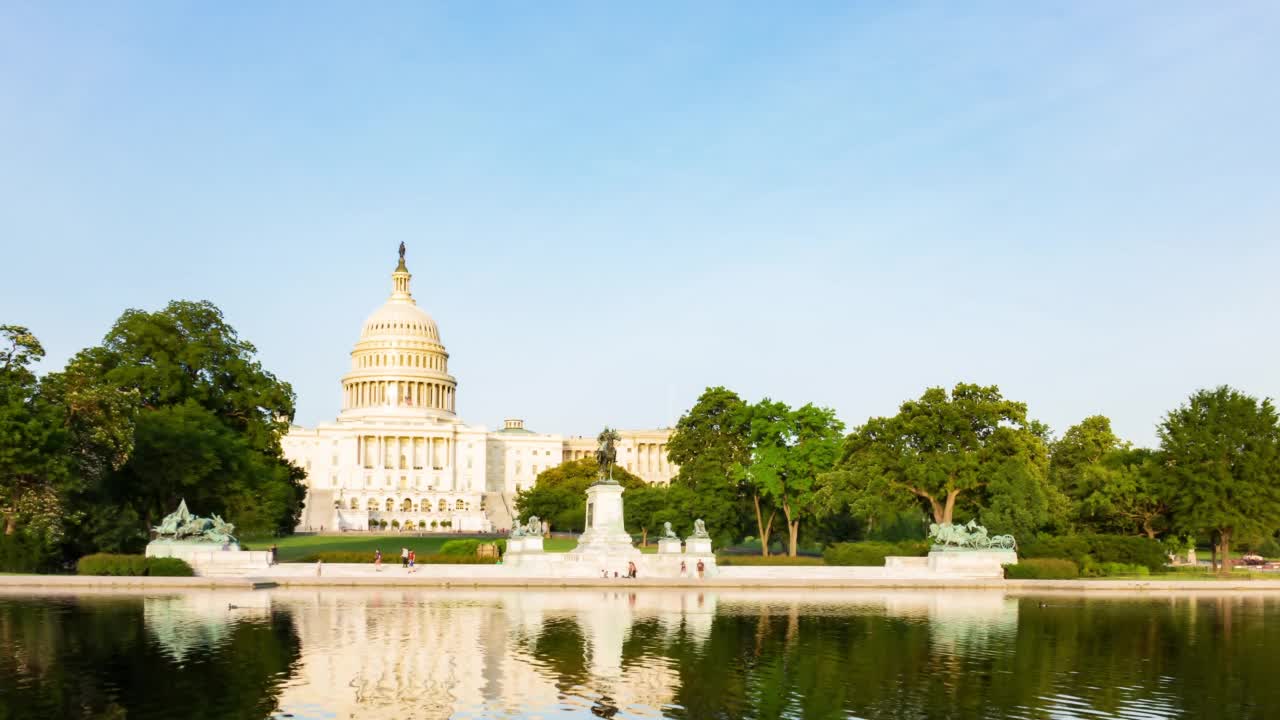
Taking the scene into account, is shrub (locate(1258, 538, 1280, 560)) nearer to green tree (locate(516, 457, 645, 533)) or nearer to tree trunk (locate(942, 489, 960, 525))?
tree trunk (locate(942, 489, 960, 525))

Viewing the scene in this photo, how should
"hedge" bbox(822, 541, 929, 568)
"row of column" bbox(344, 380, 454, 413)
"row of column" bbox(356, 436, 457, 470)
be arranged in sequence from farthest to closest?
"row of column" bbox(344, 380, 454, 413), "row of column" bbox(356, 436, 457, 470), "hedge" bbox(822, 541, 929, 568)

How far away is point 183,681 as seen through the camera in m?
19.1

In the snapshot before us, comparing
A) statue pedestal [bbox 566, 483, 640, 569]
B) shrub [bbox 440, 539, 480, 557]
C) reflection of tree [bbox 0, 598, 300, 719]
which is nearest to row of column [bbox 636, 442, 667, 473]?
shrub [bbox 440, 539, 480, 557]

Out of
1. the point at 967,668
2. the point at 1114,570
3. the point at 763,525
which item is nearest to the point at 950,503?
the point at 1114,570

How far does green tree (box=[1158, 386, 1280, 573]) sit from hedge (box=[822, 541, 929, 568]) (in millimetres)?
13977

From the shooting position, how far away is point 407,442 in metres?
168

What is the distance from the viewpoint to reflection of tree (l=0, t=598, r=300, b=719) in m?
17.0

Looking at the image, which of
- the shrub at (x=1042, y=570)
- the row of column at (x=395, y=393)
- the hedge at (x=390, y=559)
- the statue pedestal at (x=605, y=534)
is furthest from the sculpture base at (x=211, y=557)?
the row of column at (x=395, y=393)

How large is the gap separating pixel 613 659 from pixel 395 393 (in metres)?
151

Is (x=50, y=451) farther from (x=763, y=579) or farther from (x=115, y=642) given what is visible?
(x=763, y=579)

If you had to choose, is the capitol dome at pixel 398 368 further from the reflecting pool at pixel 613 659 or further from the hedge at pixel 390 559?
the reflecting pool at pixel 613 659

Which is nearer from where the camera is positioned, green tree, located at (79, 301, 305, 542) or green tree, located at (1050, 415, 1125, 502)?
green tree, located at (79, 301, 305, 542)

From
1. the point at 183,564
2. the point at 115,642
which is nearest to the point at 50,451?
the point at 183,564

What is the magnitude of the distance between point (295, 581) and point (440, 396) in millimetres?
134055
